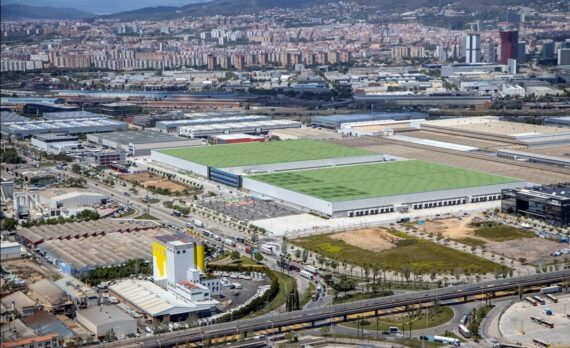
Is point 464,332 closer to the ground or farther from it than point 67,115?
closer to the ground

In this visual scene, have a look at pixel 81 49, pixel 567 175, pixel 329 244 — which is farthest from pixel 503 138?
pixel 81 49

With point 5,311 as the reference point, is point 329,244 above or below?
below

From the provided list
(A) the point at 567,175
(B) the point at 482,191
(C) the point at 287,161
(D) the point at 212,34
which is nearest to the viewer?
(B) the point at 482,191

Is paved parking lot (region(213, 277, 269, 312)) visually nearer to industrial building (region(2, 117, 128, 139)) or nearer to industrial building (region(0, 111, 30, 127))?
industrial building (region(2, 117, 128, 139))

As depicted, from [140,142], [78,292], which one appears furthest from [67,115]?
[78,292]

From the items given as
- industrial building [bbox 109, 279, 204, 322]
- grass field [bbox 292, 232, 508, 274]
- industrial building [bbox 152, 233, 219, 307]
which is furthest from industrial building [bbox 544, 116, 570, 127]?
industrial building [bbox 109, 279, 204, 322]

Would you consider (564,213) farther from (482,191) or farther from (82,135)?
(82,135)

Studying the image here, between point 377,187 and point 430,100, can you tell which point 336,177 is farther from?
point 430,100

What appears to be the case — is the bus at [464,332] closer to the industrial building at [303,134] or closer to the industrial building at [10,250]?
the industrial building at [10,250]
